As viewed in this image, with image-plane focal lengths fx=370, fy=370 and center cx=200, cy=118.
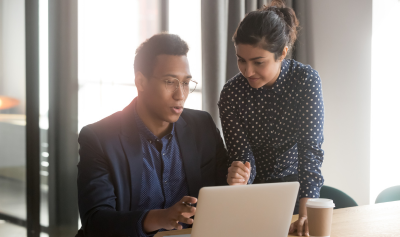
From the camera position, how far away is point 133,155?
5.20 feet

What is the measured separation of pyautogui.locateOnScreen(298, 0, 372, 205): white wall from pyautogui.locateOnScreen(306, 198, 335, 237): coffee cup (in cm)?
185

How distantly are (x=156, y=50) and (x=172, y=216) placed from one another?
0.85 meters

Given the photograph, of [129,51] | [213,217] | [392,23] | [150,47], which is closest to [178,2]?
[129,51]

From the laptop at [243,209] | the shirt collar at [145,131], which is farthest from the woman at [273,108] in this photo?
the laptop at [243,209]

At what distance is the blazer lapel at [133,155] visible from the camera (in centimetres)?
157

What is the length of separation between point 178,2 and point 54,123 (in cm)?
129

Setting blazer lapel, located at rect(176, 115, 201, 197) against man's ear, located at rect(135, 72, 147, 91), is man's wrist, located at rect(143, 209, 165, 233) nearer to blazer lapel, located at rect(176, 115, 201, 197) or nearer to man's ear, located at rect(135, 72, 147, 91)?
blazer lapel, located at rect(176, 115, 201, 197)

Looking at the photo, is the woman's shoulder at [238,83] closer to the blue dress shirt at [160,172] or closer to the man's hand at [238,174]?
the blue dress shirt at [160,172]

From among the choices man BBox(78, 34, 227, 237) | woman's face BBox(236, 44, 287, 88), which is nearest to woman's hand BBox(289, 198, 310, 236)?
man BBox(78, 34, 227, 237)

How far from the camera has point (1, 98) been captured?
6.93 feet

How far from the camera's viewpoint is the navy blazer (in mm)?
1381

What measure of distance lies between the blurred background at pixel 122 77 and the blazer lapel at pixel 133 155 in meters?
0.77

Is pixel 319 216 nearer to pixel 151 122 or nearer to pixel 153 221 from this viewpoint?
pixel 153 221

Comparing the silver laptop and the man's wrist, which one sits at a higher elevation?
the silver laptop
